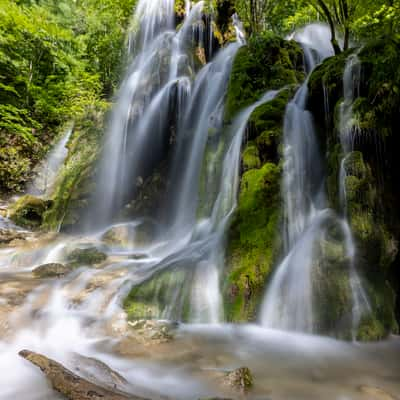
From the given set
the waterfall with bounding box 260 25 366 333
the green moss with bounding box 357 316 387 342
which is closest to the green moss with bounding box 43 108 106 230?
the waterfall with bounding box 260 25 366 333

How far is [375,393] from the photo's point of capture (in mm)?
2553

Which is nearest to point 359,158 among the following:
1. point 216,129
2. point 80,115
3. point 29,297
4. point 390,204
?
point 390,204

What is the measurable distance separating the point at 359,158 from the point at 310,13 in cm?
1232

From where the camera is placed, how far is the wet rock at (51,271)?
597 cm

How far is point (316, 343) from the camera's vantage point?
3.71 meters

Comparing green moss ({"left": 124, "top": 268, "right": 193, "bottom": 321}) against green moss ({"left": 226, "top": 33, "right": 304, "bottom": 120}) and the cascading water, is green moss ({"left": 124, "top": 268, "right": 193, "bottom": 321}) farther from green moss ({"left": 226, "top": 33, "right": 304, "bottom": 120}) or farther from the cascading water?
green moss ({"left": 226, "top": 33, "right": 304, "bottom": 120})

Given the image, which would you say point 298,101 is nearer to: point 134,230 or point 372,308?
point 372,308

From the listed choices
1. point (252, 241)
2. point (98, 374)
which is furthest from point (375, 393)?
point (252, 241)

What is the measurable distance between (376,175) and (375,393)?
3.29 meters

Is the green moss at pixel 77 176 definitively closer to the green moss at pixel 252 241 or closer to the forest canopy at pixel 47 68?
the forest canopy at pixel 47 68

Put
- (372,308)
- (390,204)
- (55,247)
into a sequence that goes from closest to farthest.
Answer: (372,308), (390,204), (55,247)

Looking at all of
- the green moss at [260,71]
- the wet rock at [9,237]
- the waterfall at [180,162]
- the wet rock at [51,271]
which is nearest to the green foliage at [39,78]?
the waterfall at [180,162]

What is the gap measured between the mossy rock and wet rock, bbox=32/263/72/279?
5175mm

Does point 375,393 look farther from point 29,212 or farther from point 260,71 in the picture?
point 29,212
